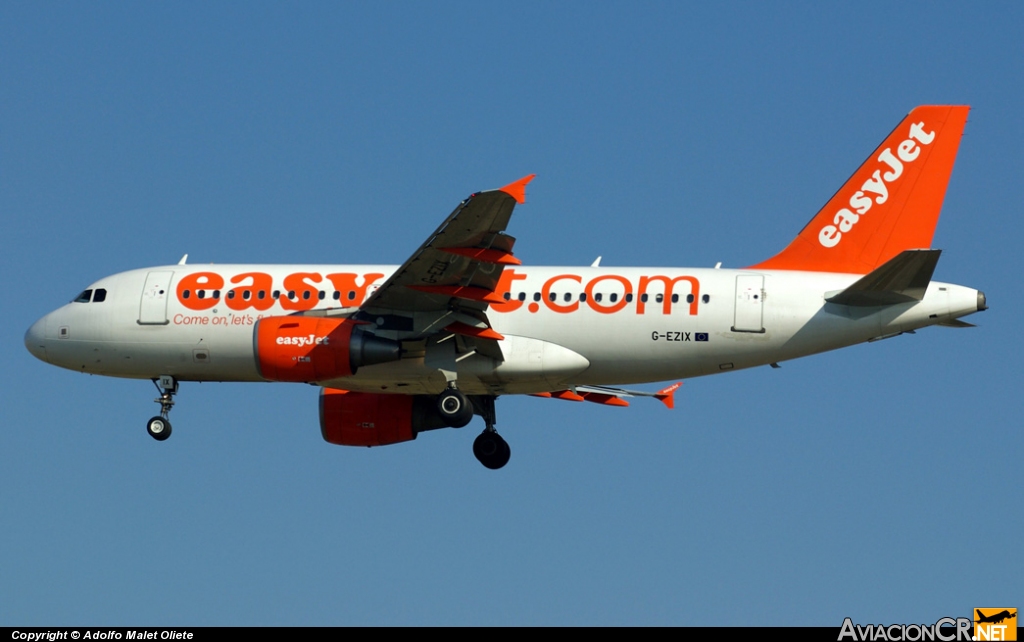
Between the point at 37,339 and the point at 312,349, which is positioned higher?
the point at 37,339

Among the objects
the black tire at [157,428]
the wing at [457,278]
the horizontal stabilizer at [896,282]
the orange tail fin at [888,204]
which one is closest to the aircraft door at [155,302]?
the black tire at [157,428]

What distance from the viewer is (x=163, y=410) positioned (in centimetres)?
4850

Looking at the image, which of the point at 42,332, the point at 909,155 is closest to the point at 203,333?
the point at 42,332

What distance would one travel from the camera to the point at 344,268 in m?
47.9

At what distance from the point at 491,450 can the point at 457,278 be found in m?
7.58

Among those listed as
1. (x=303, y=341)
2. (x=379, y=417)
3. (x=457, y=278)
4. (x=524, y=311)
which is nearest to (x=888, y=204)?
(x=524, y=311)

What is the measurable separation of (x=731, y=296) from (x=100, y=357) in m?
17.9

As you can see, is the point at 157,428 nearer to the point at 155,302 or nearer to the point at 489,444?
the point at 155,302

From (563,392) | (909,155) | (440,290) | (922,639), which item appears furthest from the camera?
(563,392)

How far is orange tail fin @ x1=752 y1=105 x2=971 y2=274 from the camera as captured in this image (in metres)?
46.5

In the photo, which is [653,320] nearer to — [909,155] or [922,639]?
[909,155]

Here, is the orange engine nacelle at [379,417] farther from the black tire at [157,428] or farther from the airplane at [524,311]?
the black tire at [157,428]

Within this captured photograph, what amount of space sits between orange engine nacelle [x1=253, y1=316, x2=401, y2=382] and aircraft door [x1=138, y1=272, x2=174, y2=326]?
4.03 m

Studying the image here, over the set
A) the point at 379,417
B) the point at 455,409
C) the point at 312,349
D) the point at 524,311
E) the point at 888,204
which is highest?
the point at 888,204
